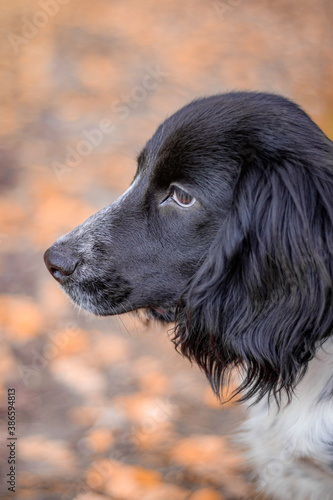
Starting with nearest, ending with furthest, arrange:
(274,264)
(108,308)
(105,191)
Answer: (274,264) < (108,308) < (105,191)

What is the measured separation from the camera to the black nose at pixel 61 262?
2148 mm

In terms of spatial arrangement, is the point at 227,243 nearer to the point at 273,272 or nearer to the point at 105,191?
the point at 273,272

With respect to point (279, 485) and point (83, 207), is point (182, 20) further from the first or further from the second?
point (279, 485)

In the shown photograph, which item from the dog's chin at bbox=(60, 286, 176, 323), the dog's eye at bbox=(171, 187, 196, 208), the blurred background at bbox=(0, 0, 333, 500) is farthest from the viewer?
the blurred background at bbox=(0, 0, 333, 500)

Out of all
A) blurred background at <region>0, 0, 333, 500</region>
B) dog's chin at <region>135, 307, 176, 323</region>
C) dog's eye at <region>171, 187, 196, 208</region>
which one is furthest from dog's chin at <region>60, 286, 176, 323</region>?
blurred background at <region>0, 0, 333, 500</region>

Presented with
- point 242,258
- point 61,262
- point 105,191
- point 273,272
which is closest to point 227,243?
point 242,258

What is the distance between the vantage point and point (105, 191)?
508 centimetres

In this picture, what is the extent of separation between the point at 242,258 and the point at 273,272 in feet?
0.40

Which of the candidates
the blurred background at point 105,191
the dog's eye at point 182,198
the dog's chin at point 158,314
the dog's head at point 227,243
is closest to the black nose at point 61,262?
the dog's head at point 227,243

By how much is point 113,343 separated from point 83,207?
1.61 metres

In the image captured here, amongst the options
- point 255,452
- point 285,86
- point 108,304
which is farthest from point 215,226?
point 285,86

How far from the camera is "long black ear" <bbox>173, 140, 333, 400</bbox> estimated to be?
1.75 m

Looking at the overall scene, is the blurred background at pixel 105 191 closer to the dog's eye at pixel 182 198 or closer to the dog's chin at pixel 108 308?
the dog's chin at pixel 108 308

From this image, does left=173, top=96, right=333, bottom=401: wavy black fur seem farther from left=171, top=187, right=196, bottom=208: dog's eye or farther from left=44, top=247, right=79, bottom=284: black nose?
left=44, top=247, right=79, bottom=284: black nose
